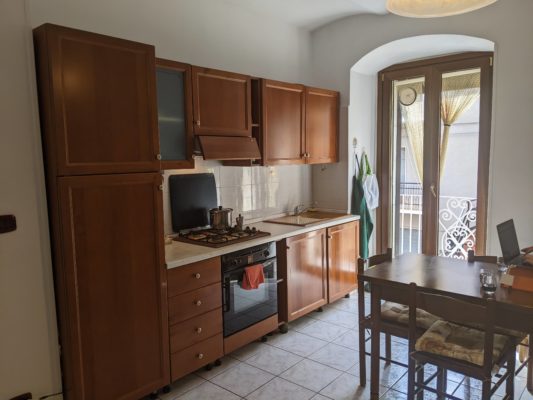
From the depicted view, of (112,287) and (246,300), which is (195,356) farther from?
(112,287)

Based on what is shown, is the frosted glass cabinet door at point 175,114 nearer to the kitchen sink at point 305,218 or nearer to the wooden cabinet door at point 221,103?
the wooden cabinet door at point 221,103

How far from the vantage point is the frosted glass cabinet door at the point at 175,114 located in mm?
2703

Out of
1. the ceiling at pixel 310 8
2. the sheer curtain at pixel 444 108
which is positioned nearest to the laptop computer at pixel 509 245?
the sheer curtain at pixel 444 108

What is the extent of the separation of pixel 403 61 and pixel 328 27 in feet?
2.71

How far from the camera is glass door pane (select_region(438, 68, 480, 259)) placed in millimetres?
3871

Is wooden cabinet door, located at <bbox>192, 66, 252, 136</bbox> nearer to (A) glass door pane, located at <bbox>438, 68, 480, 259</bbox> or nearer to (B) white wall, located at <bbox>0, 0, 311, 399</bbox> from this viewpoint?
(B) white wall, located at <bbox>0, 0, 311, 399</bbox>

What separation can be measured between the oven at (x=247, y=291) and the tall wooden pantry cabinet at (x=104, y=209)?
1.73 feet

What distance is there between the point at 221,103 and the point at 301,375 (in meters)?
1.96

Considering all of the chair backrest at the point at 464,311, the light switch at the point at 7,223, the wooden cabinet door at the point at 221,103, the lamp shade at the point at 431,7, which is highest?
the lamp shade at the point at 431,7

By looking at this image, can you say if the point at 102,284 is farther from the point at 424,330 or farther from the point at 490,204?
the point at 490,204

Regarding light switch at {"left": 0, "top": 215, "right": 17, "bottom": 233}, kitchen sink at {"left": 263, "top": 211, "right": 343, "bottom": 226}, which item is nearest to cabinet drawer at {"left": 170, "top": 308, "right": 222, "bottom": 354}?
light switch at {"left": 0, "top": 215, "right": 17, "bottom": 233}

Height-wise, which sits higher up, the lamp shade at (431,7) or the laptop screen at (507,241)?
the lamp shade at (431,7)

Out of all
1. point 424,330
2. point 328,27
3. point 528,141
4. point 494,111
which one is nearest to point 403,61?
point 328,27

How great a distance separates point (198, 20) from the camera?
327 centimetres
